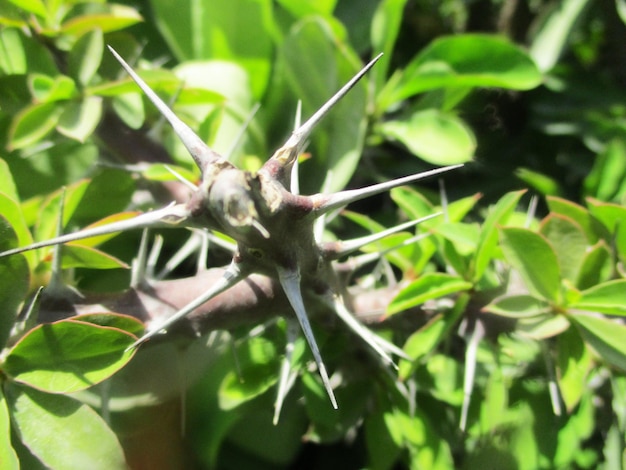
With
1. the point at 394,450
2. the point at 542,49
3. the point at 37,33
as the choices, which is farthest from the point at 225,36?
the point at 394,450

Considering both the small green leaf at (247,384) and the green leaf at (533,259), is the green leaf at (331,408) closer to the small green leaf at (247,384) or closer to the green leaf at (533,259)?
the small green leaf at (247,384)

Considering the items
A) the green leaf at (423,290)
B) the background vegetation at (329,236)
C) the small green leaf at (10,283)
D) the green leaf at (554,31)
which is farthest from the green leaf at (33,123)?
the green leaf at (554,31)

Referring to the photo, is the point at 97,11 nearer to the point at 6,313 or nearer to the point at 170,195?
the point at 170,195

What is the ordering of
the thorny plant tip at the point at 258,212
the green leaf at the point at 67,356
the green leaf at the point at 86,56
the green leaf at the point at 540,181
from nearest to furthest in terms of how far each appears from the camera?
the thorny plant tip at the point at 258,212
the green leaf at the point at 67,356
the green leaf at the point at 86,56
the green leaf at the point at 540,181

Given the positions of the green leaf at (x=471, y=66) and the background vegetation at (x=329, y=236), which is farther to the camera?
the green leaf at (x=471, y=66)

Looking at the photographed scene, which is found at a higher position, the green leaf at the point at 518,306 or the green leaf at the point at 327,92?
the green leaf at the point at 327,92

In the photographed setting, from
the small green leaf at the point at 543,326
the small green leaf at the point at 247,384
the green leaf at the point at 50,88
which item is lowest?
the small green leaf at the point at 247,384

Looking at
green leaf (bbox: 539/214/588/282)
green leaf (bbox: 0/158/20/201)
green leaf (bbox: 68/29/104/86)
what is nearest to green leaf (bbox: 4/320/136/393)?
green leaf (bbox: 0/158/20/201)
